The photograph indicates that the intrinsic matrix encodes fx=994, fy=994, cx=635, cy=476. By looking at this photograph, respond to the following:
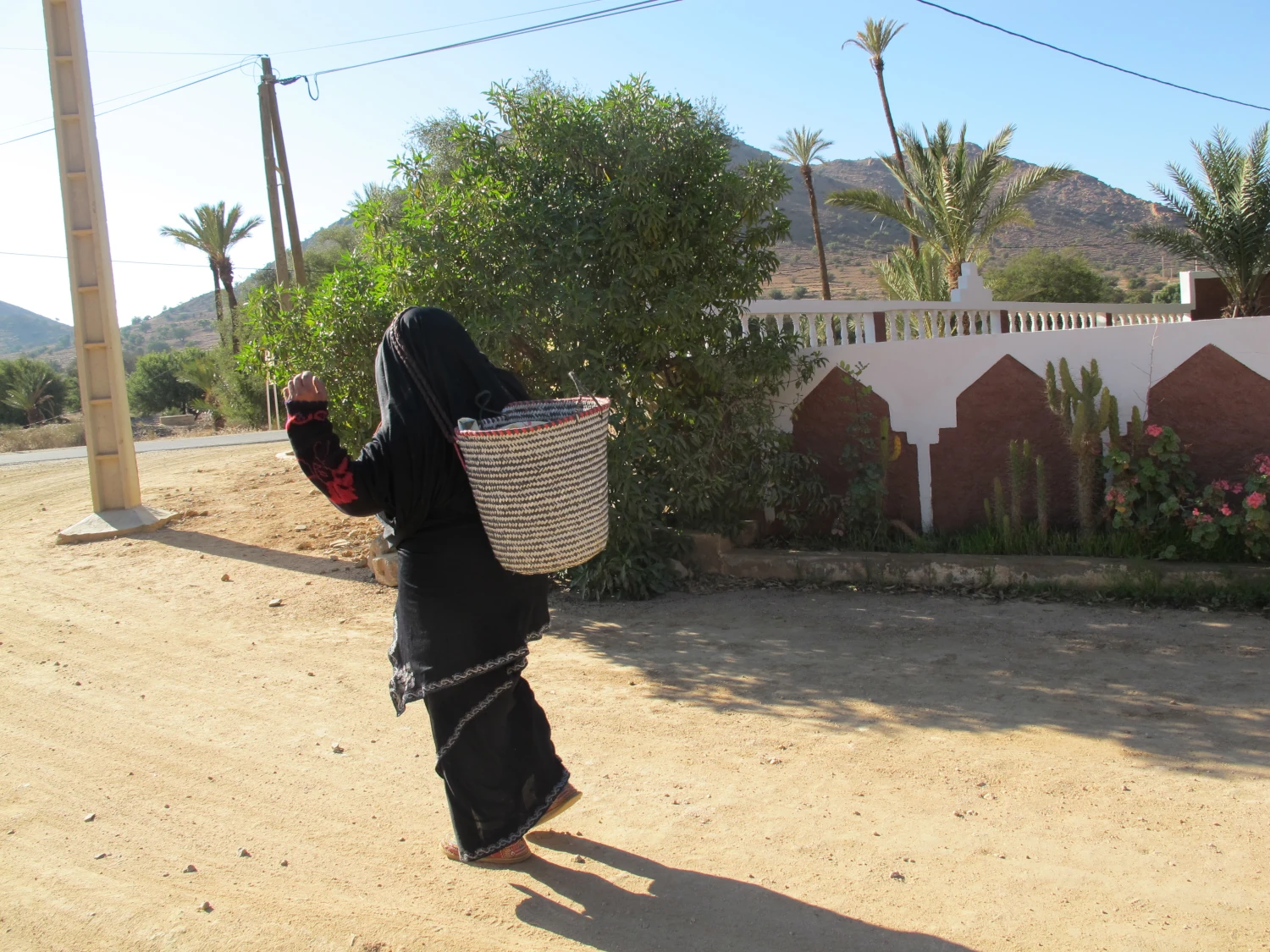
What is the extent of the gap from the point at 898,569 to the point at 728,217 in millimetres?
2341

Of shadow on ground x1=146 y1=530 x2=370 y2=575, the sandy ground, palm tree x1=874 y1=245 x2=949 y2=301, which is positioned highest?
palm tree x1=874 y1=245 x2=949 y2=301

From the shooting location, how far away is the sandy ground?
104 inches

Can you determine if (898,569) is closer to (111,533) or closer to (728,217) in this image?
(728,217)

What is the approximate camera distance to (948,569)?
5785 mm

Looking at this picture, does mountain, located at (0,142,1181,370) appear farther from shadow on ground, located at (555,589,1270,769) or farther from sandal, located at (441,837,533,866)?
sandal, located at (441,837,533,866)

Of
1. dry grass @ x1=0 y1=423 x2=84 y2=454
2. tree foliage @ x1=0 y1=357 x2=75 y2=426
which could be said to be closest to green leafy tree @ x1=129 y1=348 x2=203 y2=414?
tree foliage @ x1=0 y1=357 x2=75 y2=426

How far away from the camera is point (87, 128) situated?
30.3 feet

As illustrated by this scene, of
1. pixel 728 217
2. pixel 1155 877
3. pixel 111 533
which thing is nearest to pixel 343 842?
pixel 1155 877

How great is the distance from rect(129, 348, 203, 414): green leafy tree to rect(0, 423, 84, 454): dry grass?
16645 millimetres

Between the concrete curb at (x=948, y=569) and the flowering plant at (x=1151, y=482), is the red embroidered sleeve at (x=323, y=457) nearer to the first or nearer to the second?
the concrete curb at (x=948, y=569)

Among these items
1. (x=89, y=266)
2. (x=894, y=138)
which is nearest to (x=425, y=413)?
(x=89, y=266)

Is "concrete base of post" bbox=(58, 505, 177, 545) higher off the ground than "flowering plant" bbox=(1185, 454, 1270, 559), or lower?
higher

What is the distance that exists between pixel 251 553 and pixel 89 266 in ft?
12.2

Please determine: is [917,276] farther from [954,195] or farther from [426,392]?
[426,392]
